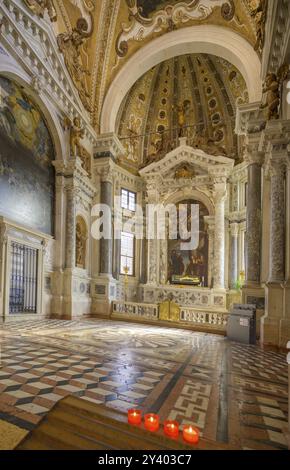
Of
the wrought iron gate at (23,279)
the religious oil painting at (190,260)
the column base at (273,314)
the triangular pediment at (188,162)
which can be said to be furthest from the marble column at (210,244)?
the wrought iron gate at (23,279)

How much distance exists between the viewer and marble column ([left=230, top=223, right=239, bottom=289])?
53.3ft

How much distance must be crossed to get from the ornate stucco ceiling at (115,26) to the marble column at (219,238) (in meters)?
7.07

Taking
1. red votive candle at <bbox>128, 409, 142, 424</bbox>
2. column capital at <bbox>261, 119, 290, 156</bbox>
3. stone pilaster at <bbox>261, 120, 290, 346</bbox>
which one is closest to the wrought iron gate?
stone pilaster at <bbox>261, 120, 290, 346</bbox>

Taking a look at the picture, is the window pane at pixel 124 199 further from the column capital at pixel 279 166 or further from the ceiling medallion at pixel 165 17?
the column capital at pixel 279 166

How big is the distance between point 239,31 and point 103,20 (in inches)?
244

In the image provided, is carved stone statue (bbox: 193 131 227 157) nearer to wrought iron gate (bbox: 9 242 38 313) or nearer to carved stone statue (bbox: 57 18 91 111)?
carved stone statue (bbox: 57 18 91 111)

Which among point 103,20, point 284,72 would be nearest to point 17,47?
point 103,20

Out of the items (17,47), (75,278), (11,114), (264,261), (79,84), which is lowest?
(75,278)

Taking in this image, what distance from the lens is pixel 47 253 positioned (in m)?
11.7

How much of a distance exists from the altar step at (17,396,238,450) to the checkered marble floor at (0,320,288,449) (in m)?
1.21

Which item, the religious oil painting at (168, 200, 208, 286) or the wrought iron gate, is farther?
the religious oil painting at (168, 200, 208, 286)

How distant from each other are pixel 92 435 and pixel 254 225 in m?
10.1
